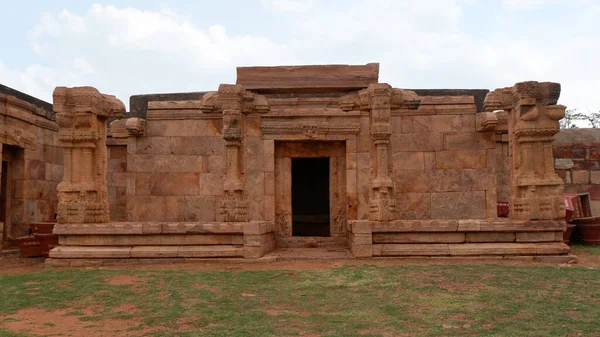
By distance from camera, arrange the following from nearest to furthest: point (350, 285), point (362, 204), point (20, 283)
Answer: point (350, 285) < point (20, 283) < point (362, 204)

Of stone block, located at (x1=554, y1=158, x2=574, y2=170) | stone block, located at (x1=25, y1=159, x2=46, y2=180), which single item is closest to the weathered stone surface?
stone block, located at (x1=25, y1=159, x2=46, y2=180)

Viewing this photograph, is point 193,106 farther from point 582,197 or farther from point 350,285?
point 582,197

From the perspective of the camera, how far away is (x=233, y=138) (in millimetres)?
9484

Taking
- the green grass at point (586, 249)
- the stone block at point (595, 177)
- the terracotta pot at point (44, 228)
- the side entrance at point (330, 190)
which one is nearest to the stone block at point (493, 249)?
the green grass at point (586, 249)

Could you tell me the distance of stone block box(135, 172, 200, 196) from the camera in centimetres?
1256

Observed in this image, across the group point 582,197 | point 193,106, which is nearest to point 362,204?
point 193,106

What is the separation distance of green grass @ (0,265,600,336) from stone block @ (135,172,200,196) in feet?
16.1

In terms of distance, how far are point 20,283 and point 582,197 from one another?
12.3 meters

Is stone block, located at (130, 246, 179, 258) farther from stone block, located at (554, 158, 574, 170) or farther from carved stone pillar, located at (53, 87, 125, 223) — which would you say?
stone block, located at (554, 158, 574, 170)

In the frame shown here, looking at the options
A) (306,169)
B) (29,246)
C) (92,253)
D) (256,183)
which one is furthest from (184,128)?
(306,169)

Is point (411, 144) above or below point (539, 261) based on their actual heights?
above

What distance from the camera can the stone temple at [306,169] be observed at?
8703 mm

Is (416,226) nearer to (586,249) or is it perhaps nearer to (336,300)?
(336,300)

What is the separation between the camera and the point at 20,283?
7.01 m
